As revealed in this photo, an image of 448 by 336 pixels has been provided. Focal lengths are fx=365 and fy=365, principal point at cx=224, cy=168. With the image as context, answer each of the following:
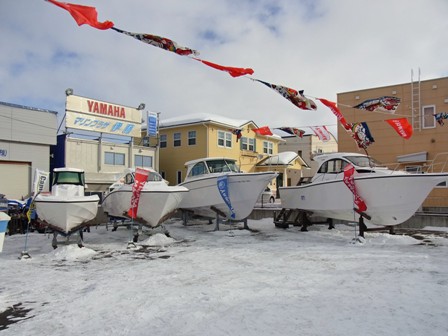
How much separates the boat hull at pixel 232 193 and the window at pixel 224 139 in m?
12.8

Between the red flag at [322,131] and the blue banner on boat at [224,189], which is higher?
the red flag at [322,131]

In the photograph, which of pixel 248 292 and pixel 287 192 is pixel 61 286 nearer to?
pixel 248 292

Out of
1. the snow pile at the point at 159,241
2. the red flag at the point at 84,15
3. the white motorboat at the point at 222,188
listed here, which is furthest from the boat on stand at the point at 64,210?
the red flag at the point at 84,15

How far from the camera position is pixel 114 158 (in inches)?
859

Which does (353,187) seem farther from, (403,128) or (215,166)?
(215,166)

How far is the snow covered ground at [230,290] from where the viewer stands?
4000 mm

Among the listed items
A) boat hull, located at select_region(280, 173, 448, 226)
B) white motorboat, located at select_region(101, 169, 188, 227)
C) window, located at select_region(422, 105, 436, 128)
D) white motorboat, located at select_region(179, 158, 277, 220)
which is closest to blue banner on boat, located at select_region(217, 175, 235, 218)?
white motorboat, located at select_region(179, 158, 277, 220)

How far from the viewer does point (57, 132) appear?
2016 cm

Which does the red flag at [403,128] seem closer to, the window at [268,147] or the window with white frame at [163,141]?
the window with white frame at [163,141]

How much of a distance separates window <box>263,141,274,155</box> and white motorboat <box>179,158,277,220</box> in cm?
1744

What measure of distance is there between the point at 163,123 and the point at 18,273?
2192 cm

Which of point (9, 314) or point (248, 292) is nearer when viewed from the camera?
point (9, 314)

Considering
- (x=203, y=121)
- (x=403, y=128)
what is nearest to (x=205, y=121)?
(x=203, y=121)

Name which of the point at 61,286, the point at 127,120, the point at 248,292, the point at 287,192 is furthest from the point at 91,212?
the point at 127,120
